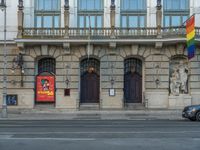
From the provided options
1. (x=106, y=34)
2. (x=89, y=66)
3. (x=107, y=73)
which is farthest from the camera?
(x=89, y=66)

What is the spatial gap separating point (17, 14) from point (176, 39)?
43.5 ft

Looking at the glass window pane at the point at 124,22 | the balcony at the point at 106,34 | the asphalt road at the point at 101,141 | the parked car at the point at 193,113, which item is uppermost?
the glass window pane at the point at 124,22

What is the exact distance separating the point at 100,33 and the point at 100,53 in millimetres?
1696

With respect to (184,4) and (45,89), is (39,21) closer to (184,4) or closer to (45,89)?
(45,89)

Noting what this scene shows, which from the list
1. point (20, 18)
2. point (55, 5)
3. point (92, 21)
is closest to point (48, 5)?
point (55, 5)

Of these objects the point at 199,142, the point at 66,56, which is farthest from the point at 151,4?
the point at 199,142

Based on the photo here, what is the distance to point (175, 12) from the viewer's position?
3759 centimetres

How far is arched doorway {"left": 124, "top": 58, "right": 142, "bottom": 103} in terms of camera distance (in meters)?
37.8

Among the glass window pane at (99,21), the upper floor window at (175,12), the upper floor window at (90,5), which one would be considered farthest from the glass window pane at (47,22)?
the upper floor window at (175,12)

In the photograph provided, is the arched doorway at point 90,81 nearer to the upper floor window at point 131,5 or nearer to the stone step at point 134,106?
the stone step at point 134,106

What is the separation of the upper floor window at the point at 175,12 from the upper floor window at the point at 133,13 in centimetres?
187

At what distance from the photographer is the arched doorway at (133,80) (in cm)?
3781

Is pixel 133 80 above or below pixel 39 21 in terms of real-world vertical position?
below

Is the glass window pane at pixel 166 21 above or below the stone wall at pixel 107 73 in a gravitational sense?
above
